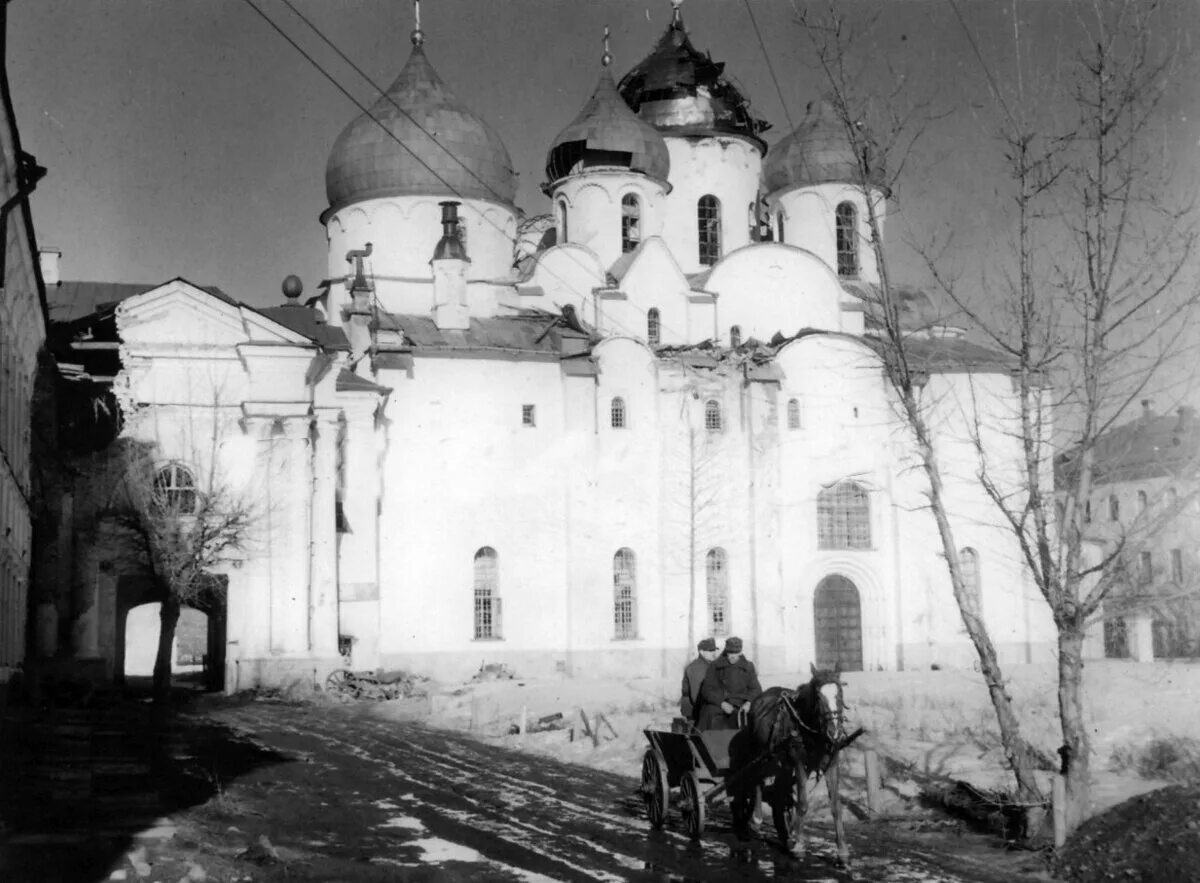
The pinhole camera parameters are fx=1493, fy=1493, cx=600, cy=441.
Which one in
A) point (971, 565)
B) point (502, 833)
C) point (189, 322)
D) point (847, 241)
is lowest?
point (502, 833)

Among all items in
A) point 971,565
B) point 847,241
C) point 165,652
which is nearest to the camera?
point 165,652

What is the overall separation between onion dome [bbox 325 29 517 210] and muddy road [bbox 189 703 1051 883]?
25.0 metres

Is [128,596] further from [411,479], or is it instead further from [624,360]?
[624,360]

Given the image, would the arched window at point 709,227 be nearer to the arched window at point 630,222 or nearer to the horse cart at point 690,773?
the arched window at point 630,222

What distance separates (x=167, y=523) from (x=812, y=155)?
2414cm

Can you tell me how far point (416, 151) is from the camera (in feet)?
139

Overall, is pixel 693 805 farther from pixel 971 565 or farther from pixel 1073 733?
pixel 971 565

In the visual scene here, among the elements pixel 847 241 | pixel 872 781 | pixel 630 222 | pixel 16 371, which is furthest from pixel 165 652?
pixel 847 241

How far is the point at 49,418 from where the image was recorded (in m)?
31.9

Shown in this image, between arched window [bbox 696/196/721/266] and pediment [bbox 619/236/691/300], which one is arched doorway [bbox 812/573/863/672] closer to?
pediment [bbox 619/236/691/300]

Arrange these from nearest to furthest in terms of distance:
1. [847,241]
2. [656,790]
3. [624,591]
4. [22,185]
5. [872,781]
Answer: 1. [656,790]
2. [872,781]
3. [22,185]
4. [624,591]
5. [847,241]

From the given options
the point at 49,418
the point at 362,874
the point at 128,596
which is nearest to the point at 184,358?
the point at 49,418

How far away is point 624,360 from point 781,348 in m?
4.59

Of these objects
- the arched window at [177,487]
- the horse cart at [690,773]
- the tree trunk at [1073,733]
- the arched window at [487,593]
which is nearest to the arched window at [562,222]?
the arched window at [487,593]
